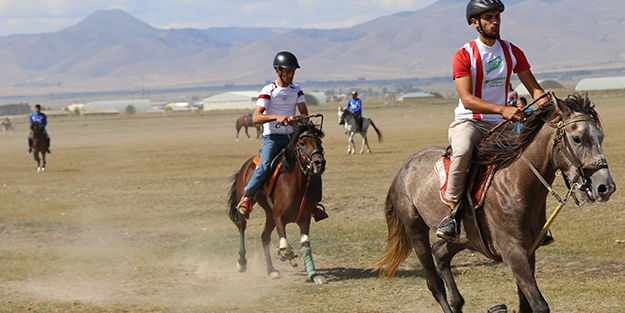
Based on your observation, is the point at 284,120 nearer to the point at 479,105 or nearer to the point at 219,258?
the point at 219,258

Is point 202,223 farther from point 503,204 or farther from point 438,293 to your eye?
point 503,204

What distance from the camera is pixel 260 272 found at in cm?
984

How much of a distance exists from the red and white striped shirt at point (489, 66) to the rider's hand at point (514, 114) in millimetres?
468

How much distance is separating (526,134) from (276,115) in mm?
4095

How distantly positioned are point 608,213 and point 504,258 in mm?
7042

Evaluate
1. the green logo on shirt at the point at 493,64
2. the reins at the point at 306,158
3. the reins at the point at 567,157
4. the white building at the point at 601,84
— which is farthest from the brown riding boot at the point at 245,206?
the white building at the point at 601,84

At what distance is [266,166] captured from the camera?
902 centimetres

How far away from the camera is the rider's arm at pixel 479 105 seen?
5184mm

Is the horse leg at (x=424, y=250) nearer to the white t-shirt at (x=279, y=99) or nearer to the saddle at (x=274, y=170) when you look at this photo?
the saddle at (x=274, y=170)

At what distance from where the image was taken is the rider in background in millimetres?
5488

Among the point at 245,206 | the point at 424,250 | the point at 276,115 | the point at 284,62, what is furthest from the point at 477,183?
the point at 245,206

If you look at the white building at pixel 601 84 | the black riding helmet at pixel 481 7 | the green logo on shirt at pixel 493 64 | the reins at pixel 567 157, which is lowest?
the white building at pixel 601 84

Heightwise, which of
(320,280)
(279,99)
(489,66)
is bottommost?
(320,280)

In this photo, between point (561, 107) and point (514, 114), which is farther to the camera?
point (514, 114)
